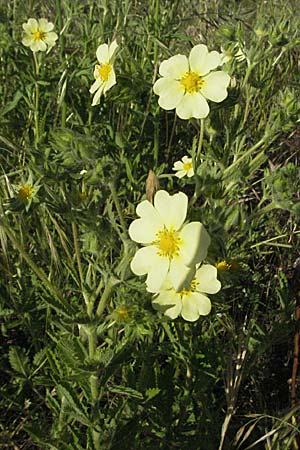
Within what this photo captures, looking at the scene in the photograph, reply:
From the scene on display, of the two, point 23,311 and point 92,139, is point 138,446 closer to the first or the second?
point 23,311

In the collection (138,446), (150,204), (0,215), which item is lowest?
(138,446)

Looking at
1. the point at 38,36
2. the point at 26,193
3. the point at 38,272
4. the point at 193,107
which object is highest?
the point at 193,107

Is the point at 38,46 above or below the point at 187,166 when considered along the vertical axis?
above

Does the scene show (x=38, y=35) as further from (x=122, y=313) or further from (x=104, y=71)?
(x=122, y=313)

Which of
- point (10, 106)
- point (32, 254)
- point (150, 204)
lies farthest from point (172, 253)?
point (10, 106)

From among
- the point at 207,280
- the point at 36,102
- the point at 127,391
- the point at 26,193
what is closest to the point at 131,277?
the point at 207,280

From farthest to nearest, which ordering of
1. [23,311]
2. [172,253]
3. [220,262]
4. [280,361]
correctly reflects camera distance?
[280,361]
[23,311]
[220,262]
[172,253]

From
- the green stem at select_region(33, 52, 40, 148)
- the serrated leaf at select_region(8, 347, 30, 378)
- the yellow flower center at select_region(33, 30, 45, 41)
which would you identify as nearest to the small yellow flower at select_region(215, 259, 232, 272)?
the serrated leaf at select_region(8, 347, 30, 378)
